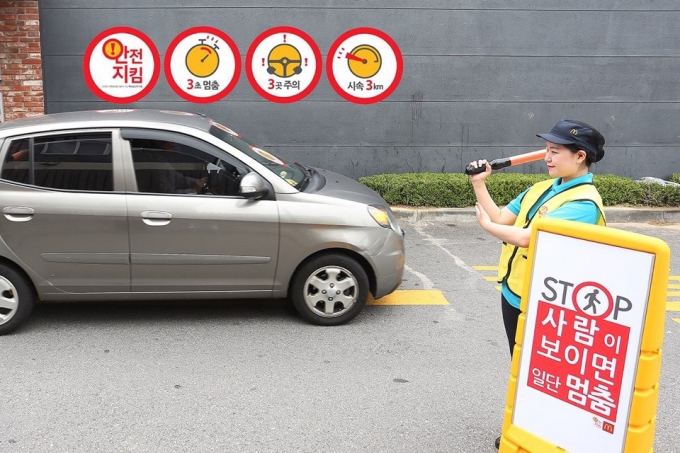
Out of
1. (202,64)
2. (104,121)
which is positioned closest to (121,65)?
(202,64)

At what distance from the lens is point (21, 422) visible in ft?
12.5

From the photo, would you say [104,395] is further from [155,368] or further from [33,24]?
[33,24]

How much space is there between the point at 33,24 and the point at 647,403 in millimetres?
9081

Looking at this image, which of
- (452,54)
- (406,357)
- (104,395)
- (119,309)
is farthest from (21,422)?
(452,54)

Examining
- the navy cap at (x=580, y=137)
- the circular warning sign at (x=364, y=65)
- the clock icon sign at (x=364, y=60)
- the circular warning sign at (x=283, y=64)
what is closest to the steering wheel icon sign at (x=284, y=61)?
the circular warning sign at (x=283, y=64)

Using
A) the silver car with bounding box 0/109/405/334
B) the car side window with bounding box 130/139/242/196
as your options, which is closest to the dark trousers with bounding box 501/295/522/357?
the silver car with bounding box 0/109/405/334

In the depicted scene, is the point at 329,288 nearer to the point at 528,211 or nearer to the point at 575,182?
the point at 528,211

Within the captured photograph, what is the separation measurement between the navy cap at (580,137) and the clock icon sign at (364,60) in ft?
23.5

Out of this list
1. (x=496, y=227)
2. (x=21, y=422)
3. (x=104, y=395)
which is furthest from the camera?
(x=104, y=395)

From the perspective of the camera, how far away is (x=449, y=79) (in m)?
10.1

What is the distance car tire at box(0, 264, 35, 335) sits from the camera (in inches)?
195

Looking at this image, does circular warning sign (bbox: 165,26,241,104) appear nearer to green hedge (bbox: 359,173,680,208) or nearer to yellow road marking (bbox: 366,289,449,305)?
green hedge (bbox: 359,173,680,208)

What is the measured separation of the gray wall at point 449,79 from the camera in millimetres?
9680

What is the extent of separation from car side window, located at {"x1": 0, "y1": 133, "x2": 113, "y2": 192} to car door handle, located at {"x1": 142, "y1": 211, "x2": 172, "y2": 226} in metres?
0.36
